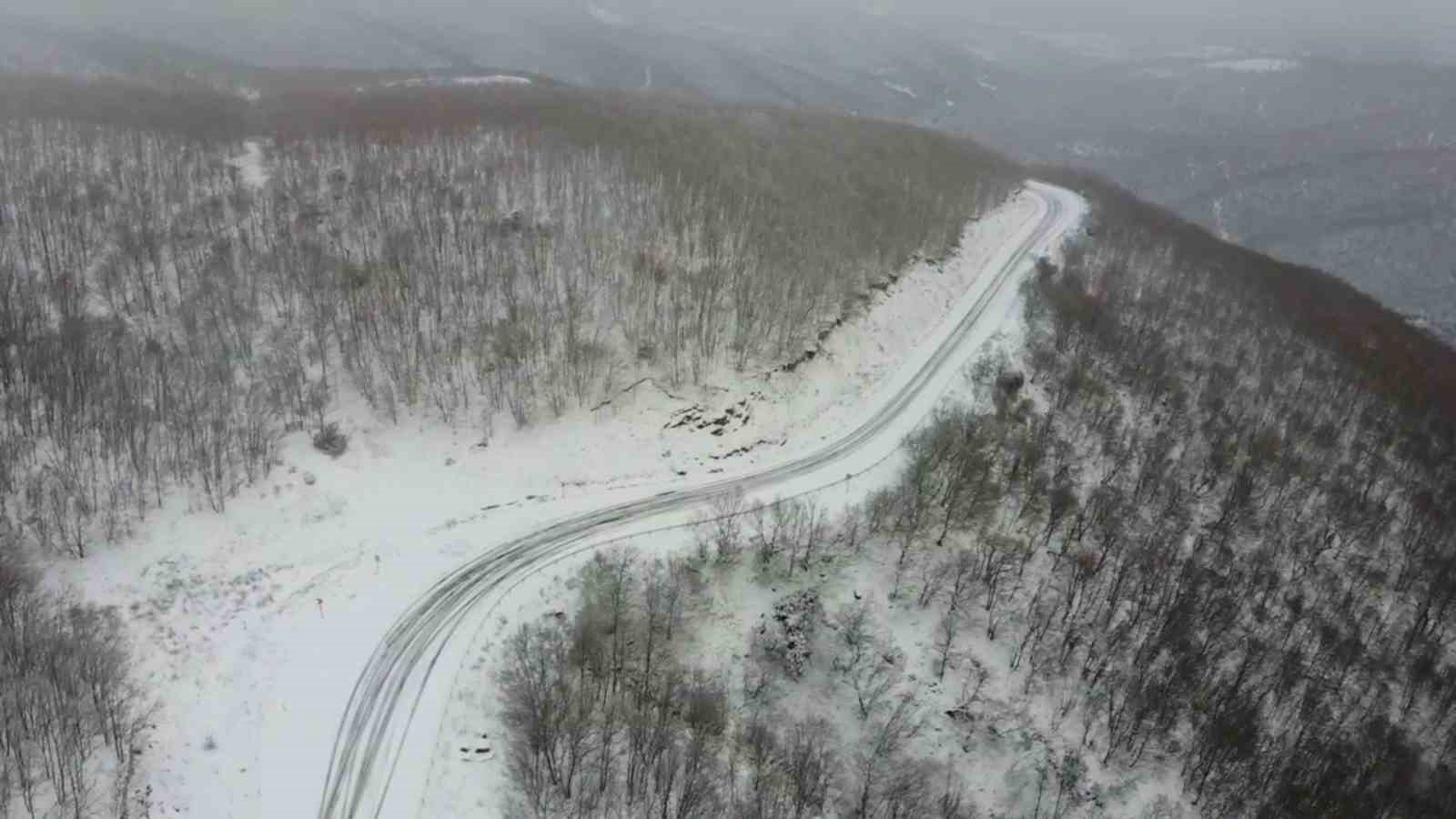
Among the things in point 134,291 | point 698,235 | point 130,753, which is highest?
point 698,235

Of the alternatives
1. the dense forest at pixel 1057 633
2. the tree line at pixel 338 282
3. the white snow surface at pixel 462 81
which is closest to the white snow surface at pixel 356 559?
the tree line at pixel 338 282

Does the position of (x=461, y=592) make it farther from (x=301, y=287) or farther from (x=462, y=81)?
(x=462, y=81)

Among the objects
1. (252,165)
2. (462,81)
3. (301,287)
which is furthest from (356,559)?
(462,81)

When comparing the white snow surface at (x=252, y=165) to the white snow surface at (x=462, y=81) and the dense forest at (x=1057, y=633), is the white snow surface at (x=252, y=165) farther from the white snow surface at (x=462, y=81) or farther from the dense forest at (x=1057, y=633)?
the dense forest at (x=1057, y=633)

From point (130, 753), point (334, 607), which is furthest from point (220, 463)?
point (130, 753)

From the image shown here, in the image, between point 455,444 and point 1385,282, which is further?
point 1385,282

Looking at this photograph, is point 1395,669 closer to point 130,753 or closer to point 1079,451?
point 1079,451
